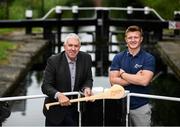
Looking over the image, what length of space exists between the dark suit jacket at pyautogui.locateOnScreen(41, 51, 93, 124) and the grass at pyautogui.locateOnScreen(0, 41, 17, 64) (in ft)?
26.2

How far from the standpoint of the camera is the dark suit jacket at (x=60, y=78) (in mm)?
5527

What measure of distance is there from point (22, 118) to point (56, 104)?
355 centimetres

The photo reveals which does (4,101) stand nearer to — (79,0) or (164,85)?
(164,85)

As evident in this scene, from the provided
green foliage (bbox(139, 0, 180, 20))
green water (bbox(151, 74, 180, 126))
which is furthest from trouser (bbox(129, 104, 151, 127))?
green foliage (bbox(139, 0, 180, 20))

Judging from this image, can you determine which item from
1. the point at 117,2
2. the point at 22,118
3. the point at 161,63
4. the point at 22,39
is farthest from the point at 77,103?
the point at 117,2

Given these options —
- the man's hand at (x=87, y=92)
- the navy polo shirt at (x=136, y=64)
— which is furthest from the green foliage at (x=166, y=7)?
the man's hand at (x=87, y=92)

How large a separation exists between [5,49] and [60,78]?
33.0 ft

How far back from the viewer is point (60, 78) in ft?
18.2

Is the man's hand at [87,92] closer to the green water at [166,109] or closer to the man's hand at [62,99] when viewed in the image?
the man's hand at [62,99]

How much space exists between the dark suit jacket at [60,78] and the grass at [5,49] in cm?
798

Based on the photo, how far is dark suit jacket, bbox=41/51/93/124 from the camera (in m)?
5.53

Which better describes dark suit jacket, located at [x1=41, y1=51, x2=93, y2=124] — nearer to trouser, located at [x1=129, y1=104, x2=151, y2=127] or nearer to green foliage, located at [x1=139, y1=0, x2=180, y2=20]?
trouser, located at [x1=129, y1=104, x2=151, y2=127]

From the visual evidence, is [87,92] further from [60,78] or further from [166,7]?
[166,7]

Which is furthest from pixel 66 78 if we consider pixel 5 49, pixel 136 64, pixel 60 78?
pixel 5 49
